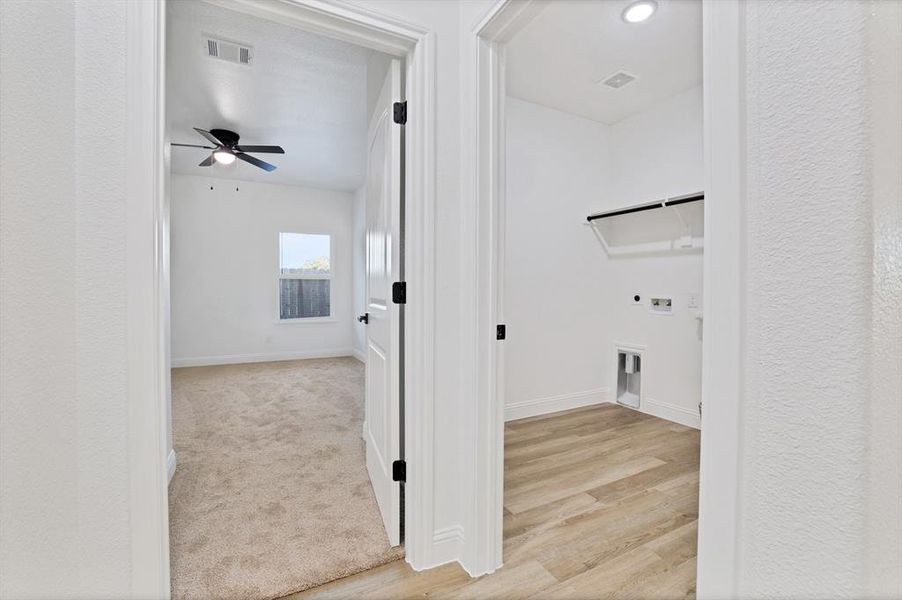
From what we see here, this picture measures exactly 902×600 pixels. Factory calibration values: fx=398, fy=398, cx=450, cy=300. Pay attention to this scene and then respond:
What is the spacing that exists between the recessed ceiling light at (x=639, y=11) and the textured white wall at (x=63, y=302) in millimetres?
2349

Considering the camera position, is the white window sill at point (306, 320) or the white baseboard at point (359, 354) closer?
the white baseboard at point (359, 354)

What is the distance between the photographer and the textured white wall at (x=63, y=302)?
1.05 metres

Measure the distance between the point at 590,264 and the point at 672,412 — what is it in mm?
1420

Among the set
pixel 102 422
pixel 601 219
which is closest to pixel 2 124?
pixel 102 422

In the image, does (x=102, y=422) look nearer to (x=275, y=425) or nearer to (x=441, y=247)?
(x=441, y=247)

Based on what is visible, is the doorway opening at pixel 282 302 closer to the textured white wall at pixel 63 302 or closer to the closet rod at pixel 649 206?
the textured white wall at pixel 63 302

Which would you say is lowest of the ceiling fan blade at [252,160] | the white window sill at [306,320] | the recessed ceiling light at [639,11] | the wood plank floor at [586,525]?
the wood plank floor at [586,525]

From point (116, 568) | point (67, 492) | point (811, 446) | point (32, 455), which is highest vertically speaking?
point (811, 446)

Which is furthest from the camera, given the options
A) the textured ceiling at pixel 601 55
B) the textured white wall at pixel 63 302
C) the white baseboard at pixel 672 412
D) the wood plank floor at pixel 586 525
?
the white baseboard at pixel 672 412

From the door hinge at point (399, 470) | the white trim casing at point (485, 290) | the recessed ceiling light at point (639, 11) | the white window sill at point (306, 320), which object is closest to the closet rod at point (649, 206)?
the recessed ceiling light at point (639, 11)

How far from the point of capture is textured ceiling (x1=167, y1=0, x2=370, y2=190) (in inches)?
95.0

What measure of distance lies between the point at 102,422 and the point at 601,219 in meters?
3.62

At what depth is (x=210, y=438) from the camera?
2908 millimetres

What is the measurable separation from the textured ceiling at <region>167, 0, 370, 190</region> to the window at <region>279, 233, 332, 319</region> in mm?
1534
